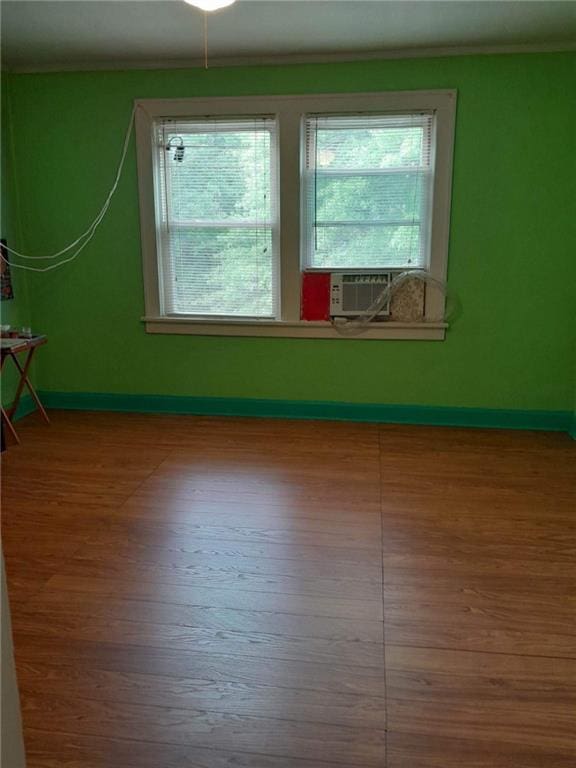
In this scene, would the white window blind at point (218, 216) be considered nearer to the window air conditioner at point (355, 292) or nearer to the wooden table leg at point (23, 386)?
the window air conditioner at point (355, 292)

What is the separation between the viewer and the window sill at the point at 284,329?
155 inches

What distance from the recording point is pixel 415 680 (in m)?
1.76

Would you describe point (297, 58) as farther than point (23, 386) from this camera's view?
No

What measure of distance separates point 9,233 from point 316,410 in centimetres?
253

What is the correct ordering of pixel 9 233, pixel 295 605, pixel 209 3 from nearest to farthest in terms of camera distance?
1. pixel 295 605
2. pixel 209 3
3. pixel 9 233

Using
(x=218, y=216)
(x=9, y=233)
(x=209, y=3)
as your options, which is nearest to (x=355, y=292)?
(x=218, y=216)

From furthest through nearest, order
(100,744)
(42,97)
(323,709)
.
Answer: (42,97) → (323,709) → (100,744)

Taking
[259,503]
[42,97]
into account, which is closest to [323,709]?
[259,503]

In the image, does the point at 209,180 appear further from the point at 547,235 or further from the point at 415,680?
the point at 415,680

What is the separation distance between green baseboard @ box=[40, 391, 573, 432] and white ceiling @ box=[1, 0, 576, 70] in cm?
227

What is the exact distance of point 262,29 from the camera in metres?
3.18

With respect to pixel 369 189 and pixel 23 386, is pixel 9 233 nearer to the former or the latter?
pixel 23 386

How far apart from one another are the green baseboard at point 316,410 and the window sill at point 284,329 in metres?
0.49

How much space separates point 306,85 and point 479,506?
9.10ft
